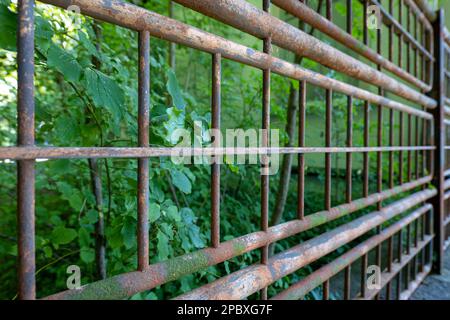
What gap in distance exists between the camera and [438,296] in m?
2.29

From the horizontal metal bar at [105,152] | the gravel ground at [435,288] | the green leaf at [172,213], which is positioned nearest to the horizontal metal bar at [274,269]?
the green leaf at [172,213]

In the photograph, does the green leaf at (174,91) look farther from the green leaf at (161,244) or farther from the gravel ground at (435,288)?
the gravel ground at (435,288)

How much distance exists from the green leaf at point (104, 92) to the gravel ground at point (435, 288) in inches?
97.6

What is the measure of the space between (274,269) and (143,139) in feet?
2.03

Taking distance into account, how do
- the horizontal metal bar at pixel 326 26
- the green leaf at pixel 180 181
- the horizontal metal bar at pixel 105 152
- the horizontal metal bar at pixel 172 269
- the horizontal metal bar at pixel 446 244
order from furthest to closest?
1. the horizontal metal bar at pixel 446 244
2. the horizontal metal bar at pixel 326 26
3. the green leaf at pixel 180 181
4. the horizontal metal bar at pixel 172 269
5. the horizontal metal bar at pixel 105 152

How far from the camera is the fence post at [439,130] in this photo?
2525 millimetres

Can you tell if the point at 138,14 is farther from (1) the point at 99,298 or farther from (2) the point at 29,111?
(1) the point at 99,298

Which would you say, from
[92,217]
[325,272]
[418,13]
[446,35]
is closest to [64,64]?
[92,217]

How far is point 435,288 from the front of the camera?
95.5 inches

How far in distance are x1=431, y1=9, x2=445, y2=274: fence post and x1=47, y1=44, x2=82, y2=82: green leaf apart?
108 inches

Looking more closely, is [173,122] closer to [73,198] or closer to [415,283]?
[73,198]

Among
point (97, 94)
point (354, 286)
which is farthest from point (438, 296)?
point (97, 94)

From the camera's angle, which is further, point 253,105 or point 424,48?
point 253,105

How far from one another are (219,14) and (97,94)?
0.39 m
